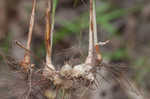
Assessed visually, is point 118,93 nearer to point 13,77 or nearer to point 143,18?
point 143,18

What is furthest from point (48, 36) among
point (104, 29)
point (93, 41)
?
point (104, 29)

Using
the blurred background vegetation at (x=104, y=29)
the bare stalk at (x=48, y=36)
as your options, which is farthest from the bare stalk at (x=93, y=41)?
the blurred background vegetation at (x=104, y=29)

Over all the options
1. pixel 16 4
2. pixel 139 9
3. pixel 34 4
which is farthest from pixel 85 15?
pixel 34 4

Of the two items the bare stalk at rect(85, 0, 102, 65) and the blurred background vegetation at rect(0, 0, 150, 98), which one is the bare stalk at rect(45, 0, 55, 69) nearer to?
the bare stalk at rect(85, 0, 102, 65)

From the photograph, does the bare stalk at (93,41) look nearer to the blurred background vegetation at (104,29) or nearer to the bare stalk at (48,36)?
the bare stalk at (48,36)

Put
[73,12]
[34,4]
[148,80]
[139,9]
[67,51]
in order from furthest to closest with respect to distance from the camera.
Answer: [73,12], [139,9], [148,80], [67,51], [34,4]

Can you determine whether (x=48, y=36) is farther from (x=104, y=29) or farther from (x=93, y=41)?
(x=104, y=29)

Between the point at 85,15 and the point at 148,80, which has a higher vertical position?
the point at 85,15

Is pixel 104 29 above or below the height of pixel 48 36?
above
